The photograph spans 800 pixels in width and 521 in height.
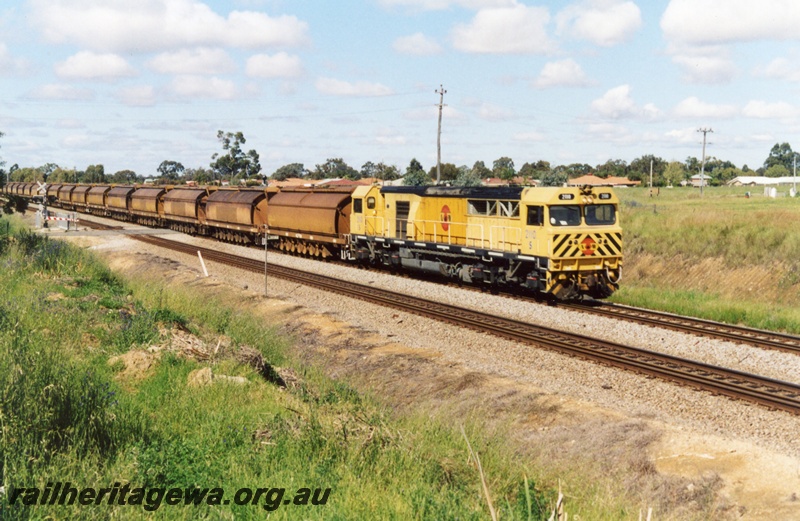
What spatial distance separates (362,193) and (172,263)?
377 inches

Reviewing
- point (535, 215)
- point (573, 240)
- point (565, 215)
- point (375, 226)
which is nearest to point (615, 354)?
point (573, 240)

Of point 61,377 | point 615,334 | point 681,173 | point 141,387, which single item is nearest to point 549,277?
point 615,334

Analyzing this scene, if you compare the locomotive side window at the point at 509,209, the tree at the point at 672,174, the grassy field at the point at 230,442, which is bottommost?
the grassy field at the point at 230,442

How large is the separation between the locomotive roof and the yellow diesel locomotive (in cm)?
4

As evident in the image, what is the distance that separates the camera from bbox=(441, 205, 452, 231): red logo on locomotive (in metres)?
27.0

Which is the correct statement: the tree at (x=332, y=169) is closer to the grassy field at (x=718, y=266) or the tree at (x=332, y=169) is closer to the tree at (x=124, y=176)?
the tree at (x=124, y=176)

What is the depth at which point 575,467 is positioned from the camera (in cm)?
988

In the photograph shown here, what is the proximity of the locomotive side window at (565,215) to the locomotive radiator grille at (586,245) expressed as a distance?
432 mm

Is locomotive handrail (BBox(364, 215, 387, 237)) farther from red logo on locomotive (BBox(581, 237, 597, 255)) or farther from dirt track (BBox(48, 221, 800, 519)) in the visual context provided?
dirt track (BBox(48, 221, 800, 519))

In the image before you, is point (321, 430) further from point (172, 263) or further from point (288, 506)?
point (172, 263)

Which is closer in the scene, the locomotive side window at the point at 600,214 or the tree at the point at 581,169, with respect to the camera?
the locomotive side window at the point at 600,214

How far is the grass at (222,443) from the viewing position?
682 centimetres

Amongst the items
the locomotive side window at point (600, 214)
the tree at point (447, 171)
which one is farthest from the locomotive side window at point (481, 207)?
the tree at point (447, 171)

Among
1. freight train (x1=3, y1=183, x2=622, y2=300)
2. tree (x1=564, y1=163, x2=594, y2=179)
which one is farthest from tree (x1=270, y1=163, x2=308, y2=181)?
freight train (x1=3, y1=183, x2=622, y2=300)
